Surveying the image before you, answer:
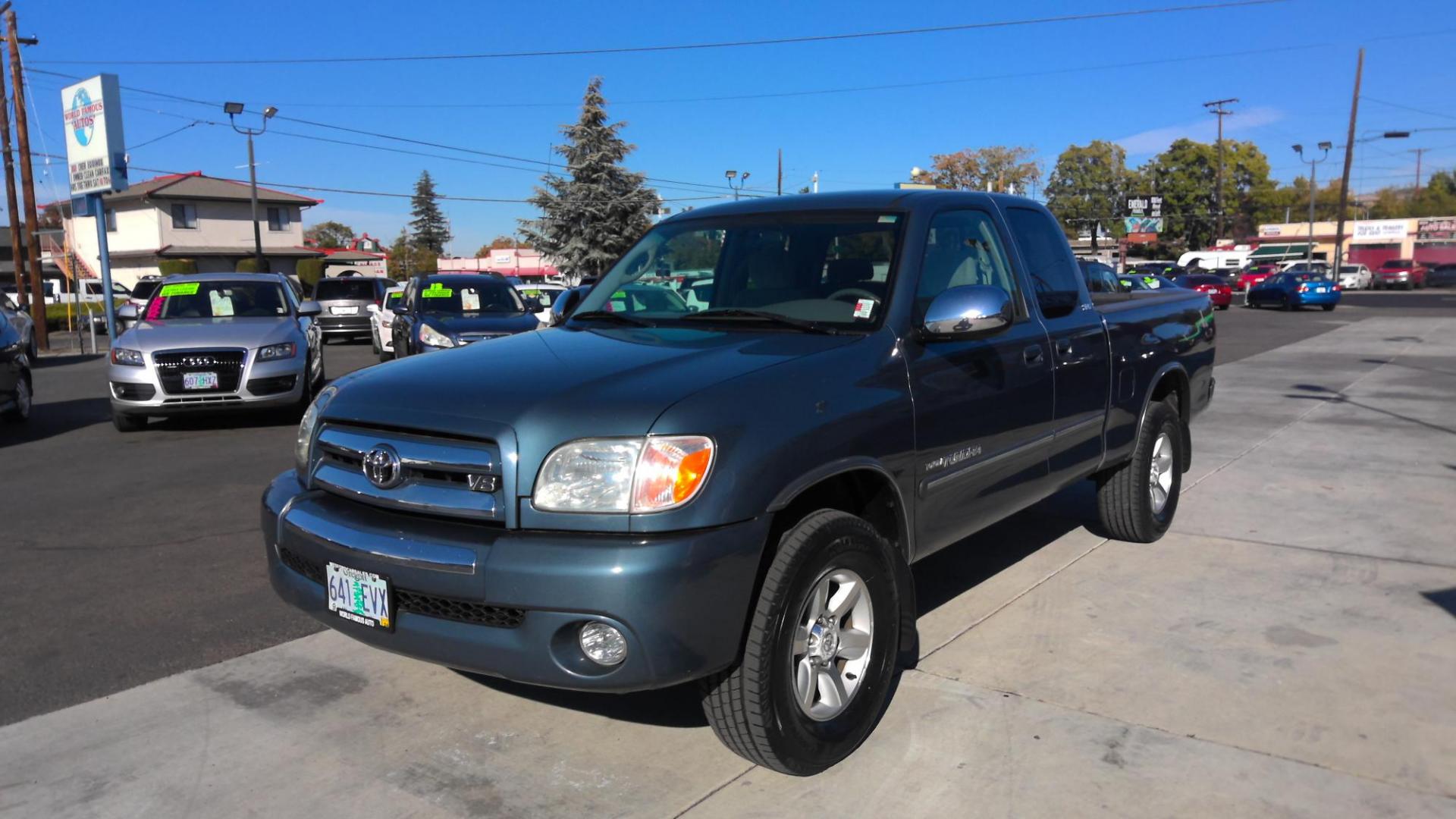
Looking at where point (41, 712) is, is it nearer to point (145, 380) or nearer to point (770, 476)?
point (770, 476)

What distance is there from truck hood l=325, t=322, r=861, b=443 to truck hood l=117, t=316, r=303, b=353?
7.28 metres

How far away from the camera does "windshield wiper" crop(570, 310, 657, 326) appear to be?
168 inches

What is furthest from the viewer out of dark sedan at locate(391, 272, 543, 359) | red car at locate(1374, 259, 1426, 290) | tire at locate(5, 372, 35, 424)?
red car at locate(1374, 259, 1426, 290)

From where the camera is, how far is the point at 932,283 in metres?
4.16

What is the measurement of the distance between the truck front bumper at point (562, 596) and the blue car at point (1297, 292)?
1436 inches

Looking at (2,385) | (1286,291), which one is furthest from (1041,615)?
(1286,291)

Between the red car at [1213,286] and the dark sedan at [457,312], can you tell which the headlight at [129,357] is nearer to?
the dark sedan at [457,312]

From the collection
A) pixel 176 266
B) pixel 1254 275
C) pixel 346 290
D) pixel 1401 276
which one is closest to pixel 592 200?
pixel 346 290

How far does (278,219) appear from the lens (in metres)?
55.0

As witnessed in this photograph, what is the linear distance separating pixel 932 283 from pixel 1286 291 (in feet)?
116

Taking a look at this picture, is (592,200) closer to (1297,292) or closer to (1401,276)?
(1297,292)

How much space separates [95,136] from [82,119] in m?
0.85

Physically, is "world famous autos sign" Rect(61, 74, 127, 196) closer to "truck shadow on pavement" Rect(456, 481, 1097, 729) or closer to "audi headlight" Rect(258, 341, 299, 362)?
"audi headlight" Rect(258, 341, 299, 362)

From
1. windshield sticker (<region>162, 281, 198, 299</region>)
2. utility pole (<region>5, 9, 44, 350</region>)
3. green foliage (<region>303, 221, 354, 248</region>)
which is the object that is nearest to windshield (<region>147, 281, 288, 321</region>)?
windshield sticker (<region>162, 281, 198, 299</region>)
